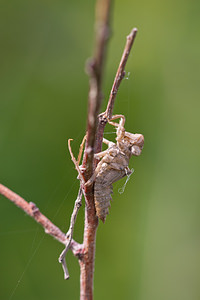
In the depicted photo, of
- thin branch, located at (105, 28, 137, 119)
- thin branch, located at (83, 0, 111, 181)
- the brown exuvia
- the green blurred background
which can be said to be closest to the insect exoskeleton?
the brown exuvia

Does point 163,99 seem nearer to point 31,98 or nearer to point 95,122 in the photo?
point 31,98

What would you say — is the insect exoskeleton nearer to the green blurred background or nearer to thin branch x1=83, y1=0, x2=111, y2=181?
thin branch x1=83, y1=0, x2=111, y2=181

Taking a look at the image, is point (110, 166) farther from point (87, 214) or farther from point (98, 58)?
point (98, 58)

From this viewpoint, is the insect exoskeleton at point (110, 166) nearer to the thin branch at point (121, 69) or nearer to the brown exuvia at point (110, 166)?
the brown exuvia at point (110, 166)

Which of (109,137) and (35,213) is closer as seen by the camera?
(35,213)

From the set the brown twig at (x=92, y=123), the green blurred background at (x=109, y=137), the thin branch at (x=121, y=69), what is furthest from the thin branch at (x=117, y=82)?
the green blurred background at (x=109, y=137)

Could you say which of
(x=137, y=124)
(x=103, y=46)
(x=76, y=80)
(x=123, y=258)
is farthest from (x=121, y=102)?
(x=103, y=46)

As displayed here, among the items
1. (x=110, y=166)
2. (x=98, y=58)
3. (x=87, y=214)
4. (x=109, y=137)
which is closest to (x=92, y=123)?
(x=98, y=58)

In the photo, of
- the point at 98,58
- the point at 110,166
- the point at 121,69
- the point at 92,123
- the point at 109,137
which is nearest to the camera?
the point at 98,58
